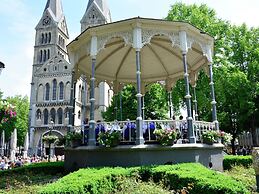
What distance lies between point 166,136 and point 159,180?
2010 mm

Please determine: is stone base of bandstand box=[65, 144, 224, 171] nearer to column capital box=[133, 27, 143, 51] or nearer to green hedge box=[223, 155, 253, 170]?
green hedge box=[223, 155, 253, 170]

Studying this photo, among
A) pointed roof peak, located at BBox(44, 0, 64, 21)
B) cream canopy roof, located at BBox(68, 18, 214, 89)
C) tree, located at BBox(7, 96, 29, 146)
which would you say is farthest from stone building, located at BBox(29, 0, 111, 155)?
cream canopy roof, located at BBox(68, 18, 214, 89)

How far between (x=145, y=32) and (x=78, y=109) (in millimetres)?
50826

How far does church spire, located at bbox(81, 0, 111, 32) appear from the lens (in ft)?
255

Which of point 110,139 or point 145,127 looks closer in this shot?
point 110,139

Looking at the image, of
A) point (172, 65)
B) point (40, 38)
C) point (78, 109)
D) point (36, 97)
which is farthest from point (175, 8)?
point (40, 38)

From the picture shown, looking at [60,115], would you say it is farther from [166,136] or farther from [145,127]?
[166,136]

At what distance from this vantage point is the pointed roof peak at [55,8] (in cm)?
7882

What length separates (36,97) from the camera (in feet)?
199

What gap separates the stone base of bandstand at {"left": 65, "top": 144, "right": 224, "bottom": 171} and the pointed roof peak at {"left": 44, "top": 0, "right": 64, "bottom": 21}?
244ft

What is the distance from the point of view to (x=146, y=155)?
10406 millimetres

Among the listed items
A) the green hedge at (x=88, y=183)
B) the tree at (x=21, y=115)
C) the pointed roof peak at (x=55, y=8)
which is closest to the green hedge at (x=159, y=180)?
the green hedge at (x=88, y=183)

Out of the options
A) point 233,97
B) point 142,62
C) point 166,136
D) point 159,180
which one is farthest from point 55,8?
point 159,180

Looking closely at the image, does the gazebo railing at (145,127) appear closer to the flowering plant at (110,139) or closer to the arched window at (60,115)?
the flowering plant at (110,139)
